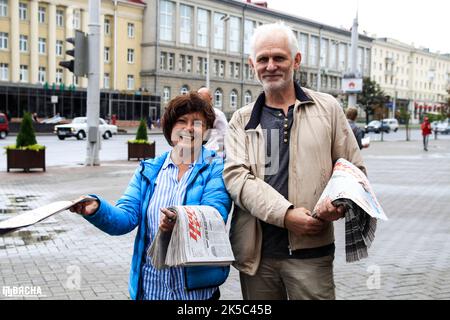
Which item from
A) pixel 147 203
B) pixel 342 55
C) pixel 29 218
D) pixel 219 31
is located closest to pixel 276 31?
pixel 147 203

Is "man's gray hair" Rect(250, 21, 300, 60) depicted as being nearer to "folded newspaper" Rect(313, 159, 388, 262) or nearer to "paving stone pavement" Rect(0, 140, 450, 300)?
"folded newspaper" Rect(313, 159, 388, 262)

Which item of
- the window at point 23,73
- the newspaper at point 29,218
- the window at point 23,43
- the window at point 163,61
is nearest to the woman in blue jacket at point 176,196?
the newspaper at point 29,218

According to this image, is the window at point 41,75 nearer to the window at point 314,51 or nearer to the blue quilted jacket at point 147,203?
the window at point 314,51

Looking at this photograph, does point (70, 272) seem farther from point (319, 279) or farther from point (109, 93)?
point (109, 93)

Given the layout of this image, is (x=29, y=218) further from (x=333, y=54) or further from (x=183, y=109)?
(x=333, y=54)

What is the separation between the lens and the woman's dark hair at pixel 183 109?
107 inches

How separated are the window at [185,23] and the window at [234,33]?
5.73 meters

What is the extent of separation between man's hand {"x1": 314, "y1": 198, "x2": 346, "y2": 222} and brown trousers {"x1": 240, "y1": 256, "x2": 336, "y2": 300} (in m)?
0.31

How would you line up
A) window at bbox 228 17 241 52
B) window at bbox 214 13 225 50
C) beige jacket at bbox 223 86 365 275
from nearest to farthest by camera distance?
beige jacket at bbox 223 86 365 275, window at bbox 214 13 225 50, window at bbox 228 17 241 52

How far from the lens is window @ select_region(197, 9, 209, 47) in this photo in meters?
69.0

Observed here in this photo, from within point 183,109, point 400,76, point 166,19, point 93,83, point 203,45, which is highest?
point 166,19

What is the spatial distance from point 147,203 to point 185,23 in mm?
67299

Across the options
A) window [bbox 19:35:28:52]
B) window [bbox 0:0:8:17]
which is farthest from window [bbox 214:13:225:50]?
window [bbox 0:0:8:17]

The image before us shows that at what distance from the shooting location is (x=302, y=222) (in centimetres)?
250
